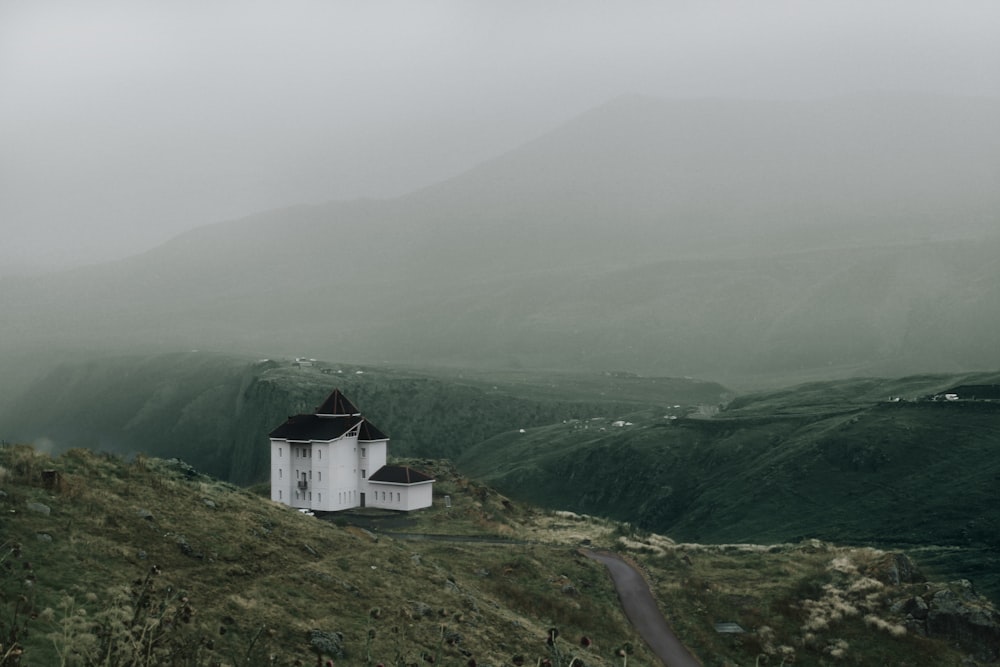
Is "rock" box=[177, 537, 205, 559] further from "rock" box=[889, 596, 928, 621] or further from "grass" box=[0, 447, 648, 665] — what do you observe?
"rock" box=[889, 596, 928, 621]

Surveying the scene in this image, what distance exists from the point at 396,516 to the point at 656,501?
67.2 meters

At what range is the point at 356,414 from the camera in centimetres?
8594

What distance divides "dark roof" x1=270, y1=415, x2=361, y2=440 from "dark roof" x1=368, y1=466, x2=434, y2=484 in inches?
170

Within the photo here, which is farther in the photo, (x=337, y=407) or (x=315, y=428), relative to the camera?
(x=337, y=407)

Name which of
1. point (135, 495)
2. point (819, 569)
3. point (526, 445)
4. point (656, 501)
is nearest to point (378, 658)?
point (135, 495)

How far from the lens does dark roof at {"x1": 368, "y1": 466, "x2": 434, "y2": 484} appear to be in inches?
3162

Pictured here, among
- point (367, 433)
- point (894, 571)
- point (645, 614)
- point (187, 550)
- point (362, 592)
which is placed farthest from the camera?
point (367, 433)

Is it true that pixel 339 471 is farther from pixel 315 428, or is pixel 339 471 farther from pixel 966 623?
pixel 966 623

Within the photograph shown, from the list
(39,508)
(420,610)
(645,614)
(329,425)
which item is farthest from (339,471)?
(39,508)

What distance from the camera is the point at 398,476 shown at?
266 feet

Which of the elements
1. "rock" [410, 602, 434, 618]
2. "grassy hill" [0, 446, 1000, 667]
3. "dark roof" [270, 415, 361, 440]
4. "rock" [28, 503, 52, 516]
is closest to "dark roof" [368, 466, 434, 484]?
"dark roof" [270, 415, 361, 440]

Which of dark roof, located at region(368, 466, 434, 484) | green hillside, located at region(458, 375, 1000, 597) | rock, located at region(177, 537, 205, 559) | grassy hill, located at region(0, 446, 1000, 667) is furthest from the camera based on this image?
green hillside, located at region(458, 375, 1000, 597)

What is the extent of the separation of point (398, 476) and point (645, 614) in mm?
33342

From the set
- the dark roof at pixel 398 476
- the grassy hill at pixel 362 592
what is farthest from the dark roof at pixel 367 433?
the grassy hill at pixel 362 592
